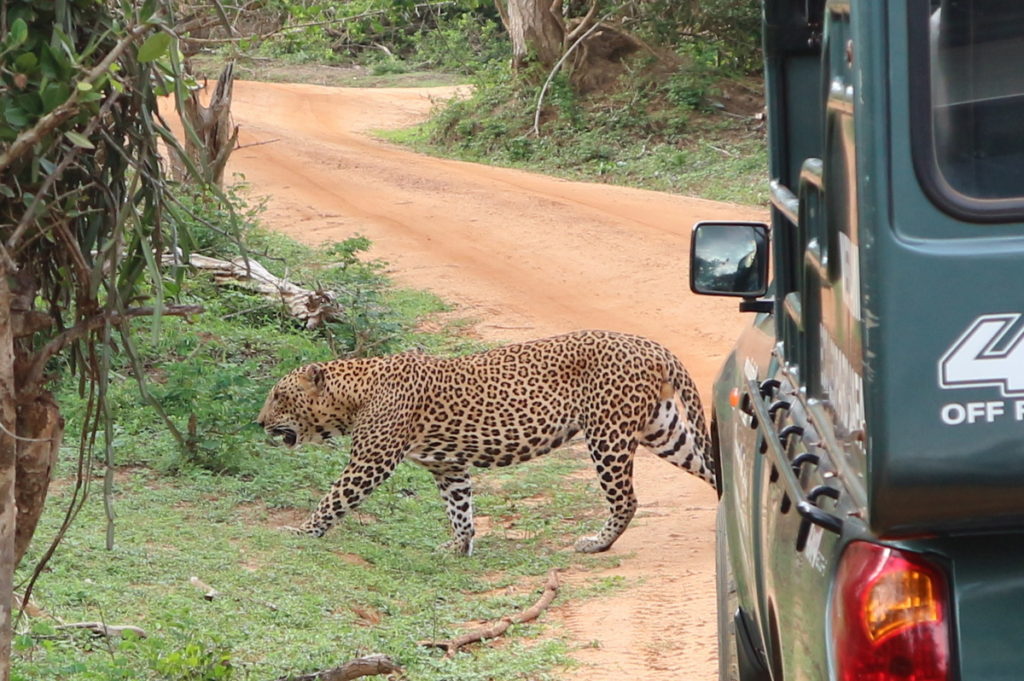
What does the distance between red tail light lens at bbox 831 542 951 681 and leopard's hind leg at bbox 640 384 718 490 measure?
5.46m

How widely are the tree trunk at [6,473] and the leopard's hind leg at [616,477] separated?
4.28 meters

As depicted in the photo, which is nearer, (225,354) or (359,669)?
(359,669)

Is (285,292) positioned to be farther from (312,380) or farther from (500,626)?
(500,626)

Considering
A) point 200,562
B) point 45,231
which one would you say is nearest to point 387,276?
point 200,562

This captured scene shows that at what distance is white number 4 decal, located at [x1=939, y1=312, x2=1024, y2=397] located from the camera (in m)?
1.87

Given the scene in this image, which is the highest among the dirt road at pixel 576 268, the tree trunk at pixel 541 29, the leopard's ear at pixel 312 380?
the tree trunk at pixel 541 29

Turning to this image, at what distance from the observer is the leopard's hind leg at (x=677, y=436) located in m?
7.45

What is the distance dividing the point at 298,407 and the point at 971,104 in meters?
5.77

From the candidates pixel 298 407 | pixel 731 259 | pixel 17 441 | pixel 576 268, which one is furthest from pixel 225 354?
pixel 17 441

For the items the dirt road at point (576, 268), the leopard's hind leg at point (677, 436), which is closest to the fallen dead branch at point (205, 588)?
the dirt road at point (576, 268)

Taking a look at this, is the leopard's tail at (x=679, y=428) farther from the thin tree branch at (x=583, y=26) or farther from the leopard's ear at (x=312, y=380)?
the thin tree branch at (x=583, y=26)

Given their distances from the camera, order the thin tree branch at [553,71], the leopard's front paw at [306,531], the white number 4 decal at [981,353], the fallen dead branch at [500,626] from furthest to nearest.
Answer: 1. the thin tree branch at [553,71]
2. the leopard's front paw at [306,531]
3. the fallen dead branch at [500,626]
4. the white number 4 decal at [981,353]

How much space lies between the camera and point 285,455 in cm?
842

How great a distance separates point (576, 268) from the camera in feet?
47.0
